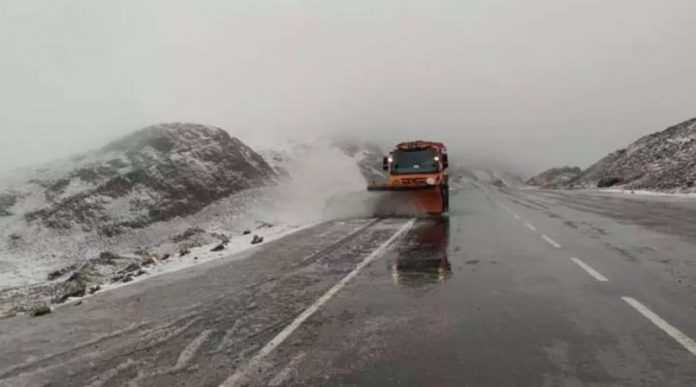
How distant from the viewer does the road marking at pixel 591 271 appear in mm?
8859

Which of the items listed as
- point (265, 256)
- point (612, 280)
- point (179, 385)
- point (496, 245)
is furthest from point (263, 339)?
point (496, 245)

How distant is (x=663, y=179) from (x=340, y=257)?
4873 centimetres

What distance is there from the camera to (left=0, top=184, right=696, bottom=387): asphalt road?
4934 millimetres

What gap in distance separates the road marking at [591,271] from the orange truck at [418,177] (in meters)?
11.3

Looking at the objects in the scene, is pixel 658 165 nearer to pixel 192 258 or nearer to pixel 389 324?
pixel 192 258

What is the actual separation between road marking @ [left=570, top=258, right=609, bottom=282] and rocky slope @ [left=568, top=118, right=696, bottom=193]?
1384 inches

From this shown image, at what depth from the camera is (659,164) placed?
2379 inches

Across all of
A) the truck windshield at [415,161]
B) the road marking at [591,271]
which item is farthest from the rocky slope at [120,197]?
the road marking at [591,271]

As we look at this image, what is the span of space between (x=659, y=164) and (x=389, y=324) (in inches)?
2476

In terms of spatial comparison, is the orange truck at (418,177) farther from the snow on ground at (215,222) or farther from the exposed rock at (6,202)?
the exposed rock at (6,202)

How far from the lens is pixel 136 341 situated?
620 cm

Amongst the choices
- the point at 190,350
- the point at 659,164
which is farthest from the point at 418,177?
the point at 659,164

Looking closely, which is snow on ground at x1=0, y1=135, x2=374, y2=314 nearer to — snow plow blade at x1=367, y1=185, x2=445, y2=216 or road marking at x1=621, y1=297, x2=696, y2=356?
snow plow blade at x1=367, y1=185, x2=445, y2=216

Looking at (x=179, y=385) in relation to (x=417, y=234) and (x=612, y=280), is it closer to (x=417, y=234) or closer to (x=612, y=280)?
(x=612, y=280)
